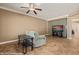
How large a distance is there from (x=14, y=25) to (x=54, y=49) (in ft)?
3.33

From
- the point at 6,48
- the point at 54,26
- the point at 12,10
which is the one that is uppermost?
the point at 12,10

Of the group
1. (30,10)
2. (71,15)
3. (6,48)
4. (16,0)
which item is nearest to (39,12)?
(30,10)

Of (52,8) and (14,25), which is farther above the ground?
(52,8)

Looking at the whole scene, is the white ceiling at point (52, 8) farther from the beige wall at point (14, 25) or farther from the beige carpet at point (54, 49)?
the beige carpet at point (54, 49)

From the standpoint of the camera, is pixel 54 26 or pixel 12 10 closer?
pixel 12 10

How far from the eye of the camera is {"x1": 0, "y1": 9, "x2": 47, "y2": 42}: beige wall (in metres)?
2.27

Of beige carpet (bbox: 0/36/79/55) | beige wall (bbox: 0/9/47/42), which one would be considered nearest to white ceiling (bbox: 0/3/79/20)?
beige wall (bbox: 0/9/47/42)

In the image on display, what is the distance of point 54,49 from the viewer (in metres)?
2.31

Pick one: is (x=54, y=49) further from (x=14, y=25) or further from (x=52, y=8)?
(x=14, y=25)

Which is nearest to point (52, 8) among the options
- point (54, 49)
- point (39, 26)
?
point (39, 26)

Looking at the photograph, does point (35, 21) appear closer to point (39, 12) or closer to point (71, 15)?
point (39, 12)

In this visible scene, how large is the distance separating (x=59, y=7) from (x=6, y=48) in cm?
144

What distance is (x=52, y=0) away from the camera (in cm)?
A: 229

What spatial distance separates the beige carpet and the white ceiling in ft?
1.83
